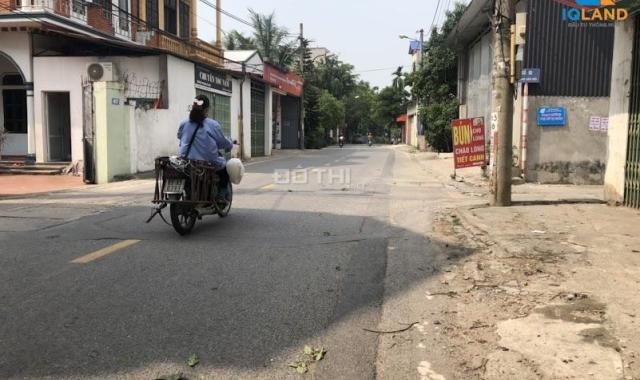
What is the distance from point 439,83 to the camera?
32.3 metres

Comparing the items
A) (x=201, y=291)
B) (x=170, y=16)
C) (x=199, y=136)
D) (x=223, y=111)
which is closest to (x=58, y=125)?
(x=223, y=111)

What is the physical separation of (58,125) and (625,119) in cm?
1802

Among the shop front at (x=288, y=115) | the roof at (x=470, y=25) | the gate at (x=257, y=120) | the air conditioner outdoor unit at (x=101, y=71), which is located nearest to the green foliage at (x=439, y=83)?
the roof at (x=470, y=25)

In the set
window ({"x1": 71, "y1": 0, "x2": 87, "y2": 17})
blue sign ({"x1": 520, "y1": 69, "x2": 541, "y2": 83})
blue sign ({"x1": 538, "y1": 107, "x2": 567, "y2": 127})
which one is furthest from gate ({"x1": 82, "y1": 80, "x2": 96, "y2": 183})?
blue sign ({"x1": 538, "y1": 107, "x2": 567, "y2": 127})

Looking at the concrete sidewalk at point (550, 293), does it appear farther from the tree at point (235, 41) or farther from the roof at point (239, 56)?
the tree at point (235, 41)

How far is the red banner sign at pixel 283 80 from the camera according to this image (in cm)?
3438

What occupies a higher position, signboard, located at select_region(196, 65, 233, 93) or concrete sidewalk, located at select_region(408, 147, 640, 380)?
signboard, located at select_region(196, 65, 233, 93)

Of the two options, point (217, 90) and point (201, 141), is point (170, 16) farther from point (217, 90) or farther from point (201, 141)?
point (201, 141)

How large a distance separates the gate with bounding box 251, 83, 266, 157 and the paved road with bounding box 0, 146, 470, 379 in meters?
22.7

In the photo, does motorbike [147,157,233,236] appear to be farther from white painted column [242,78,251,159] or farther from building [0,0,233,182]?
white painted column [242,78,251,159]

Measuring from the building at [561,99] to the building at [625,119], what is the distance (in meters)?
4.96

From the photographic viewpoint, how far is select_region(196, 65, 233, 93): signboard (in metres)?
23.1

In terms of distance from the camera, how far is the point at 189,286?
544cm

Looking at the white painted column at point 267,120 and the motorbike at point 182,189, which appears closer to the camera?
the motorbike at point 182,189
